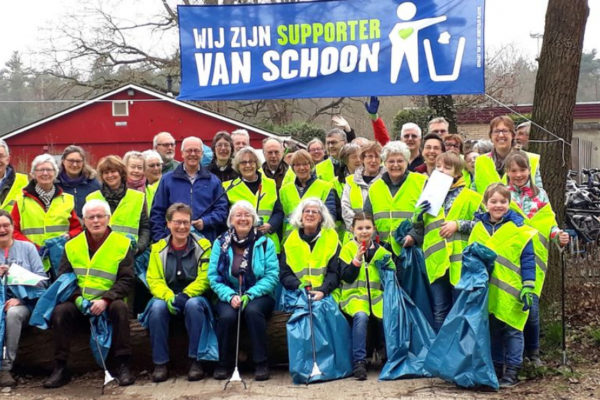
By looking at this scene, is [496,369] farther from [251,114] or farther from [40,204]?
[251,114]

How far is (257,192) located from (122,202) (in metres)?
1.28

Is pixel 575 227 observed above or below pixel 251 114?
below

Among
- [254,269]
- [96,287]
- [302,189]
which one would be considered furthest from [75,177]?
[302,189]

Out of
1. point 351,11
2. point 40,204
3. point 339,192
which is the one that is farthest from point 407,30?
point 40,204

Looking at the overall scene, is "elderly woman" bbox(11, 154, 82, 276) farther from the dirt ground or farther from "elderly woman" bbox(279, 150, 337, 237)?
"elderly woman" bbox(279, 150, 337, 237)

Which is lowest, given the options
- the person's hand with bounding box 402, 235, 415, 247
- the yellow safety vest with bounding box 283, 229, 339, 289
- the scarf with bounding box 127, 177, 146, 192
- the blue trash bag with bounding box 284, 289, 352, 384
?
the blue trash bag with bounding box 284, 289, 352, 384

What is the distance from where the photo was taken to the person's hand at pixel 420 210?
651 cm

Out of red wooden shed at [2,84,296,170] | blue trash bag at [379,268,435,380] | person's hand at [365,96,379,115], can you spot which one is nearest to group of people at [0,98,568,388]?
blue trash bag at [379,268,435,380]

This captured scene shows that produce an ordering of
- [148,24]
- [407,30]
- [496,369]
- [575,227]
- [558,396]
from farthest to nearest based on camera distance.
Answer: [148,24] < [575,227] < [407,30] < [496,369] < [558,396]

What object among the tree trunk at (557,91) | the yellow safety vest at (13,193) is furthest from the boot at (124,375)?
the tree trunk at (557,91)

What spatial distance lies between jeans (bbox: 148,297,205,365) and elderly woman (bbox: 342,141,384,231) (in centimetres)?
156

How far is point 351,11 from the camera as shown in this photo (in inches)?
303

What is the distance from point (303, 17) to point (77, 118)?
22.7 metres

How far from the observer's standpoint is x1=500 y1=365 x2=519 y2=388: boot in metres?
6.08
